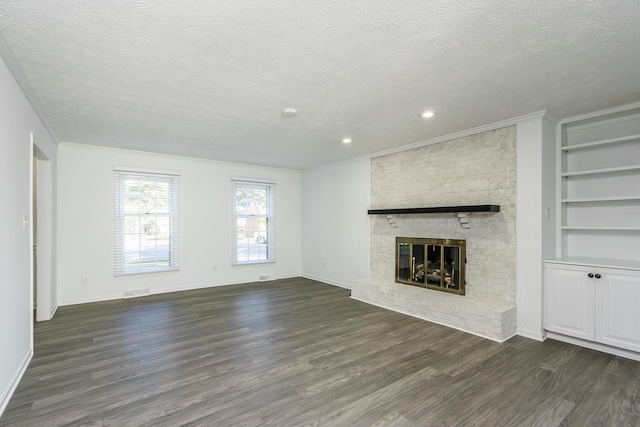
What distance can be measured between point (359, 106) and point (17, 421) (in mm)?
3638

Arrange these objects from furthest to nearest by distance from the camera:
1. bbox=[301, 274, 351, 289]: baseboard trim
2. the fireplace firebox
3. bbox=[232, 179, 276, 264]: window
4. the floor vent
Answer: bbox=[232, 179, 276, 264]: window → bbox=[301, 274, 351, 289]: baseboard trim → the floor vent → the fireplace firebox

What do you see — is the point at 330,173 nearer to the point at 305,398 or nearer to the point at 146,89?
the point at 146,89

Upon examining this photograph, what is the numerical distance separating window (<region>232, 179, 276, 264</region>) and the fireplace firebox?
121 inches

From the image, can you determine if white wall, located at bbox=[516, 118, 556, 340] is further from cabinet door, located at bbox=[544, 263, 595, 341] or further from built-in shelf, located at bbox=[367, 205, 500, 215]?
built-in shelf, located at bbox=[367, 205, 500, 215]

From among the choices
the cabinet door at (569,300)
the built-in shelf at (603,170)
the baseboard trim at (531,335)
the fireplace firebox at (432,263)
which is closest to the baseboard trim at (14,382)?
the fireplace firebox at (432,263)

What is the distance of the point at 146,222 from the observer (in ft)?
18.2

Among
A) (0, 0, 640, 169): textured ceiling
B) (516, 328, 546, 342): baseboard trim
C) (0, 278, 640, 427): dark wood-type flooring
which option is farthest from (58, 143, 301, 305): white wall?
(516, 328, 546, 342): baseboard trim

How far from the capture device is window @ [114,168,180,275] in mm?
5301

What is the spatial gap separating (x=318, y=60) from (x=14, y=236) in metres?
2.73

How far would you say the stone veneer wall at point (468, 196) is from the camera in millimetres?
3844

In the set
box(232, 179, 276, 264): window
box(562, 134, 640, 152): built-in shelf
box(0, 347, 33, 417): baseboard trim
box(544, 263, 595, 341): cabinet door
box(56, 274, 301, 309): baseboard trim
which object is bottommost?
box(56, 274, 301, 309): baseboard trim

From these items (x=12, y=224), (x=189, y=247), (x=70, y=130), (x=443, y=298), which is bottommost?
(x=443, y=298)

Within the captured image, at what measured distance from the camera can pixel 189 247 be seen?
19.5ft

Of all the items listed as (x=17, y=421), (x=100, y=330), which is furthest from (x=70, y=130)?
(x=17, y=421)
